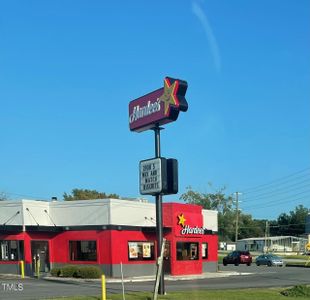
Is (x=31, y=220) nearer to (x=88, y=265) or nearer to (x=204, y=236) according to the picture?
(x=88, y=265)

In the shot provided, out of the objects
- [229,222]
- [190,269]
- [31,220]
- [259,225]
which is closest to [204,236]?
[190,269]

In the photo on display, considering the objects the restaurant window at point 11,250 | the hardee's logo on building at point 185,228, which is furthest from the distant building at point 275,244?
the restaurant window at point 11,250

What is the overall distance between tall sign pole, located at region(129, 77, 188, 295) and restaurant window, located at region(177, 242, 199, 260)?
1887cm

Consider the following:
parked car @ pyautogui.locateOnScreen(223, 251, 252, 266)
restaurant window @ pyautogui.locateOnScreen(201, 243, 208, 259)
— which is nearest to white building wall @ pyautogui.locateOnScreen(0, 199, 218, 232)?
restaurant window @ pyautogui.locateOnScreen(201, 243, 208, 259)

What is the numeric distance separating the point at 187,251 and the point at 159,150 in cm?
2032

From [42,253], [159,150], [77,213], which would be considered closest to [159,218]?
[159,150]

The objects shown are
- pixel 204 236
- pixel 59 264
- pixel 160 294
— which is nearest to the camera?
pixel 160 294

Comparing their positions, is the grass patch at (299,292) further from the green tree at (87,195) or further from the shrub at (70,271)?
the green tree at (87,195)

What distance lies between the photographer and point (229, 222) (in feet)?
403

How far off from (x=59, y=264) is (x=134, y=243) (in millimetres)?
4919

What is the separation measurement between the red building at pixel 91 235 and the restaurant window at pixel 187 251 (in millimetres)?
68

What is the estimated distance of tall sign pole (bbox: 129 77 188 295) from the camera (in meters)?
19.6

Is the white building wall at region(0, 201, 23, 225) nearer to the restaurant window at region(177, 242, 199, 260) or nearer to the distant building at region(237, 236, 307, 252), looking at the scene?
the restaurant window at region(177, 242, 199, 260)

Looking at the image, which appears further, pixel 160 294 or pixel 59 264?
pixel 59 264
